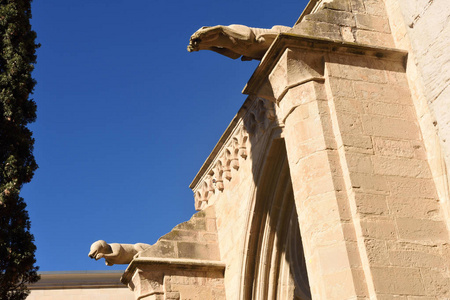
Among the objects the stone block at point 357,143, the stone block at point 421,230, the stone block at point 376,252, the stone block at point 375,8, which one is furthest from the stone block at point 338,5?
the stone block at point 376,252

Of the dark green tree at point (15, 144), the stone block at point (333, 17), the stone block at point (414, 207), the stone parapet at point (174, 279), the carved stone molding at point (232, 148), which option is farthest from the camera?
the stone parapet at point (174, 279)

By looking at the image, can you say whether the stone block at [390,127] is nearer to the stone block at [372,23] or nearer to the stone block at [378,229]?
the stone block at [378,229]

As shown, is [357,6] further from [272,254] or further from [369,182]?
[272,254]

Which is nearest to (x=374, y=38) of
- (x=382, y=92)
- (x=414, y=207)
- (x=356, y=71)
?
(x=356, y=71)

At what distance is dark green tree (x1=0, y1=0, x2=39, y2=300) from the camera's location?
5.96 m

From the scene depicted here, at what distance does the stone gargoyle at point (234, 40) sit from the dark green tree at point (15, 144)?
2286 mm

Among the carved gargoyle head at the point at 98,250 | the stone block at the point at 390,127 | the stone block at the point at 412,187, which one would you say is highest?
the carved gargoyle head at the point at 98,250

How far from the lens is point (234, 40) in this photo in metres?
5.57

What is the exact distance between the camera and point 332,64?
15.9 feet

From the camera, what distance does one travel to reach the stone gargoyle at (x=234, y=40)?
17.6 ft

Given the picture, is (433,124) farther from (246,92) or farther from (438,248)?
(246,92)

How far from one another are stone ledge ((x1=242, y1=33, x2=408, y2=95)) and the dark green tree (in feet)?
8.87

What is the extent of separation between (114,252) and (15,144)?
82.9 inches

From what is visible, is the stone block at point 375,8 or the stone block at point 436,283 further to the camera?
the stone block at point 375,8
